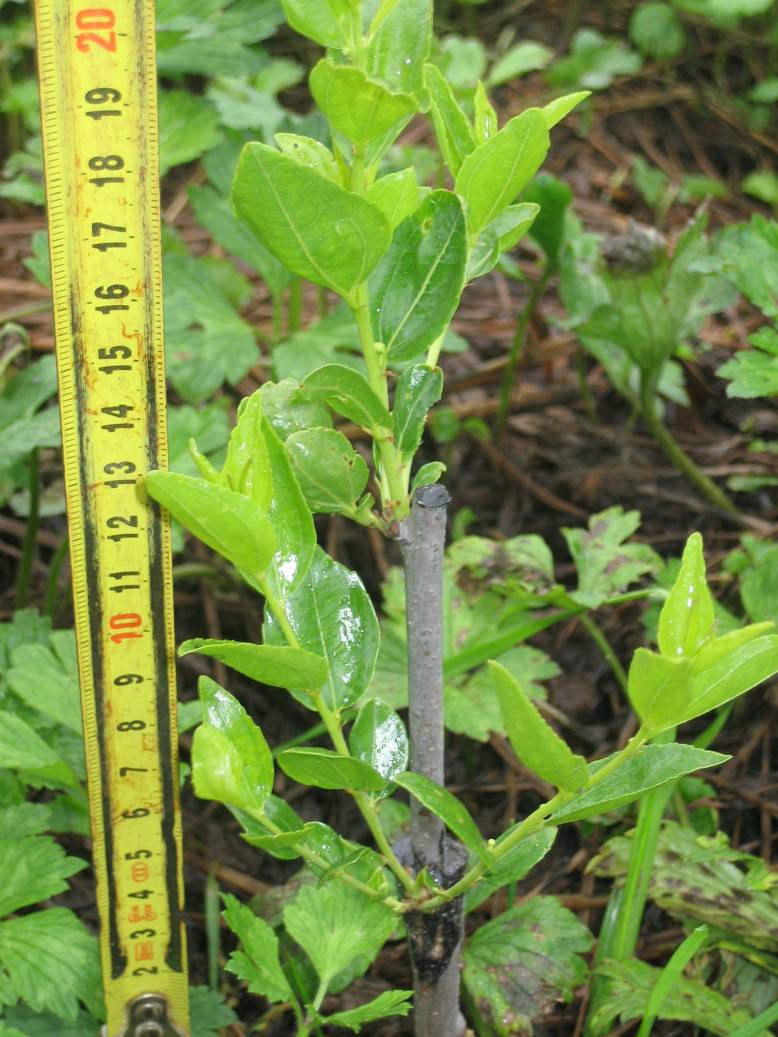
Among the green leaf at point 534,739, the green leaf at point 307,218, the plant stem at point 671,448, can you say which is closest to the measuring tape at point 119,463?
the green leaf at point 307,218

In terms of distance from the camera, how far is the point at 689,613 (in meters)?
0.92

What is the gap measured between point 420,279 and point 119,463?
1.17 feet

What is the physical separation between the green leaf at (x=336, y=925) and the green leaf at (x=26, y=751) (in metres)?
0.33

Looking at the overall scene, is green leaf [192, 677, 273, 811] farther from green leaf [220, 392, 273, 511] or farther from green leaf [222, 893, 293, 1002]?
green leaf [222, 893, 293, 1002]

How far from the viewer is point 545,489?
2383 millimetres

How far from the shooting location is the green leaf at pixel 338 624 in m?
1.09

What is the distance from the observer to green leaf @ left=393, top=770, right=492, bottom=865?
1.01 meters

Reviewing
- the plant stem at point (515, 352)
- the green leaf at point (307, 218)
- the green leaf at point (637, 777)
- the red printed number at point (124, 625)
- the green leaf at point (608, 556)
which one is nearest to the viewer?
the green leaf at point (307, 218)

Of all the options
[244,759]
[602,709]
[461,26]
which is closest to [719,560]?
[602,709]

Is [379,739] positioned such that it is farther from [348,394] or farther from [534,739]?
[348,394]

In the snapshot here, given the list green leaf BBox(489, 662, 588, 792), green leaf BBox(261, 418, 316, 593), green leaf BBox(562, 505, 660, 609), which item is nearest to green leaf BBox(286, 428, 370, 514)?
green leaf BBox(261, 418, 316, 593)

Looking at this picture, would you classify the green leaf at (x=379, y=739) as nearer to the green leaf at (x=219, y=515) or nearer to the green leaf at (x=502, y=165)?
the green leaf at (x=219, y=515)

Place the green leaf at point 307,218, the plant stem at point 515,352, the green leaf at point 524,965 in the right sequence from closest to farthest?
1. the green leaf at point 307,218
2. the green leaf at point 524,965
3. the plant stem at point 515,352

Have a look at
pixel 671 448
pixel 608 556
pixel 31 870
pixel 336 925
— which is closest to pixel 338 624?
pixel 336 925
